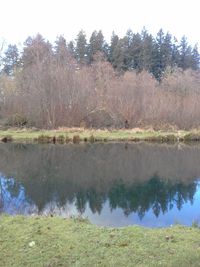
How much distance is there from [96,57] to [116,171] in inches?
1472

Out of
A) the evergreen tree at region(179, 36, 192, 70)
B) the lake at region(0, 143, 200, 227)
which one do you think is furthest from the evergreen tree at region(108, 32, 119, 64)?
the lake at region(0, 143, 200, 227)

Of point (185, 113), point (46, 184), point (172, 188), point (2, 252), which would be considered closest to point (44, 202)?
point (46, 184)

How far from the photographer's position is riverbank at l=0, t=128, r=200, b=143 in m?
33.5

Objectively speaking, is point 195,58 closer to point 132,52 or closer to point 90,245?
point 132,52

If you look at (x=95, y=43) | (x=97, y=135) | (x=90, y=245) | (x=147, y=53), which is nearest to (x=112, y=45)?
(x=95, y=43)

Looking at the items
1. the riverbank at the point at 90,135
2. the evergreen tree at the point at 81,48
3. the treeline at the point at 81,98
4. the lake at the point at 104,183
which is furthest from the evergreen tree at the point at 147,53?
the lake at the point at 104,183

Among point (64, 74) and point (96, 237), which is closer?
point (96, 237)

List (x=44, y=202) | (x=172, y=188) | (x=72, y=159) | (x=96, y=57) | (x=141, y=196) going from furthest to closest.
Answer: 1. (x=96, y=57)
2. (x=72, y=159)
3. (x=172, y=188)
4. (x=141, y=196)
5. (x=44, y=202)

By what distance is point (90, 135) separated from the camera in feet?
113

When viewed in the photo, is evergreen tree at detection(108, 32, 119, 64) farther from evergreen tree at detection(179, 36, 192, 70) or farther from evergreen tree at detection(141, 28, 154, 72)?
evergreen tree at detection(179, 36, 192, 70)

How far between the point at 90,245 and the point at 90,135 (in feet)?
88.5

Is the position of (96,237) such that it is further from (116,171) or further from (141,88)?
(141,88)

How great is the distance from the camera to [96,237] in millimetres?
7961

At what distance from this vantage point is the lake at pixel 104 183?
12422mm
